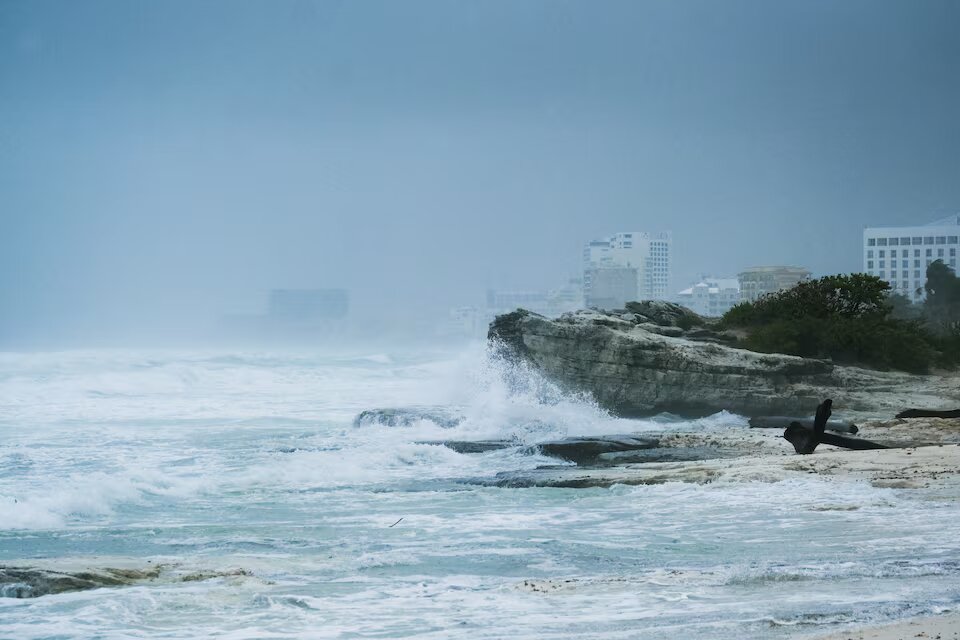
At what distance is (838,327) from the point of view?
25250 millimetres

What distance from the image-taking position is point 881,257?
108500 mm

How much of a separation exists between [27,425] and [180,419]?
404 centimetres

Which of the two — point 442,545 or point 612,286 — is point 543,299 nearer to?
point 612,286

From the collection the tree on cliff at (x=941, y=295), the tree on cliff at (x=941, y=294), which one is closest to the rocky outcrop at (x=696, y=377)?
the tree on cliff at (x=941, y=295)

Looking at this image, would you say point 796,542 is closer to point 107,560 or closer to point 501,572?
point 501,572

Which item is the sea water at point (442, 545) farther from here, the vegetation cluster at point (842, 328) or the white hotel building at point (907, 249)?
the white hotel building at point (907, 249)

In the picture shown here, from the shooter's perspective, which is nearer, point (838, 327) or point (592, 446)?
point (592, 446)

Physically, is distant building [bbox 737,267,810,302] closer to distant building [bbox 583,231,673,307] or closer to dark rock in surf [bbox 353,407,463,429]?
distant building [bbox 583,231,673,307]

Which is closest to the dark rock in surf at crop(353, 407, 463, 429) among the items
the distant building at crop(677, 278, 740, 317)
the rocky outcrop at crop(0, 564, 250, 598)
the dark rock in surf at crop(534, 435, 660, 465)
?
the dark rock in surf at crop(534, 435, 660, 465)

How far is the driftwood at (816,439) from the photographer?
Result: 14609 millimetres

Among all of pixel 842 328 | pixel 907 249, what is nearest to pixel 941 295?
pixel 907 249

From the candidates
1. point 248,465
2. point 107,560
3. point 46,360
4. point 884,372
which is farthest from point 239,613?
point 46,360

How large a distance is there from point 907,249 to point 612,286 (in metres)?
30.2

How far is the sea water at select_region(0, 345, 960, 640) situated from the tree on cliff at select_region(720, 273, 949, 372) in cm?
518
